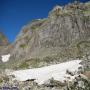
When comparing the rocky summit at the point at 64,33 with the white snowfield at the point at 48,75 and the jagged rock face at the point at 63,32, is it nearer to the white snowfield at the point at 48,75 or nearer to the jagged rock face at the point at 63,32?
the jagged rock face at the point at 63,32

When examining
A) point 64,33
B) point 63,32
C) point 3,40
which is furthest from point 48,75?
point 3,40

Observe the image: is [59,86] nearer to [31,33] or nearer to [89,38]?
[89,38]

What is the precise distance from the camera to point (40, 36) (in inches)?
1774

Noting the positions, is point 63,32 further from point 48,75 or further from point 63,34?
point 48,75

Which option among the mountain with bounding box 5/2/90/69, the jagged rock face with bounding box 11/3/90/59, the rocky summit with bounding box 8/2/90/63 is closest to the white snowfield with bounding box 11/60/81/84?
the mountain with bounding box 5/2/90/69

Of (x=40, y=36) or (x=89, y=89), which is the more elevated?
(x=40, y=36)

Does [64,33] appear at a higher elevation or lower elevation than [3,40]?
lower

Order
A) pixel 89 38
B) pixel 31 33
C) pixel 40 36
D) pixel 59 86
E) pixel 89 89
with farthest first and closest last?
pixel 31 33 < pixel 40 36 < pixel 89 38 < pixel 59 86 < pixel 89 89

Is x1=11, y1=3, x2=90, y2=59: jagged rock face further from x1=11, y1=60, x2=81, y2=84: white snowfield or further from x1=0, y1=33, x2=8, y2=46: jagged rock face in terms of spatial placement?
x1=0, y1=33, x2=8, y2=46: jagged rock face

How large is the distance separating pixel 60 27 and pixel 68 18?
156 centimetres

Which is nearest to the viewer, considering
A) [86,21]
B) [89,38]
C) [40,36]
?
[89,38]

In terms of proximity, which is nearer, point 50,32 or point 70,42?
point 70,42

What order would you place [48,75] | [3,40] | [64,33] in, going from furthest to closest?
1. [3,40]
2. [64,33]
3. [48,75]

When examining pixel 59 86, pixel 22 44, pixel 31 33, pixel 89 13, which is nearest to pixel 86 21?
pixel 89 13
